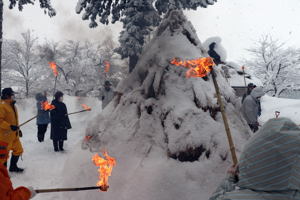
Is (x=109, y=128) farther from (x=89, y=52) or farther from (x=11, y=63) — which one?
(x=89, y=52)

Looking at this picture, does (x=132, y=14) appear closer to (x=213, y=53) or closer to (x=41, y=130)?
(x=41, y=130)

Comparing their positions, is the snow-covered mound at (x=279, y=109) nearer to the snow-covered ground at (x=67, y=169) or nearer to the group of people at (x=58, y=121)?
the group of people at (x=58, y=121)

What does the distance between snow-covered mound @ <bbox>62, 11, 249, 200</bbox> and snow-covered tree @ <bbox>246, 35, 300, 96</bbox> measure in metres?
25.8

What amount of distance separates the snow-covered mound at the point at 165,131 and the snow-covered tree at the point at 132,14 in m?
3.61

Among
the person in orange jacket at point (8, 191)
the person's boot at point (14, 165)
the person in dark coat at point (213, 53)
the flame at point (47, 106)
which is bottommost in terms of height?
the person's boot at point (14, 165)

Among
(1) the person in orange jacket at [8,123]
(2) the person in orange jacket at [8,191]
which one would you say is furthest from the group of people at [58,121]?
(2) the person in orange jacket at [8,191]

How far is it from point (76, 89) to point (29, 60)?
7316 millimetres

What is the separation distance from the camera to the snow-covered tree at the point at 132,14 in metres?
8.07

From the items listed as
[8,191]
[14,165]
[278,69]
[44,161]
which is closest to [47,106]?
[44,161]

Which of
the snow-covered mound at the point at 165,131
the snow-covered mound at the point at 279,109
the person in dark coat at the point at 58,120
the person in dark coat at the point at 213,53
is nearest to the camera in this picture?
the snow-covered mound at the point at 165,131

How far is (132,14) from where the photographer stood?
816 cm

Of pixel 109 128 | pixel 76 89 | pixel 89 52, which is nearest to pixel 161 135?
pixel 109 128

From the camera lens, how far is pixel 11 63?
3038 cm

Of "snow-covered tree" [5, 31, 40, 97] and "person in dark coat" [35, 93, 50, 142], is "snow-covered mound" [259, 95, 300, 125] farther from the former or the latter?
"snow-covered tree" [5, 31, 40, 97]
